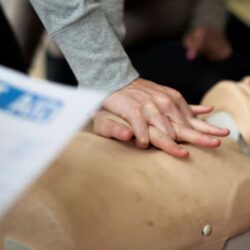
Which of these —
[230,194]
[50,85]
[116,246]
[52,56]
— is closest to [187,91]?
[52,56]

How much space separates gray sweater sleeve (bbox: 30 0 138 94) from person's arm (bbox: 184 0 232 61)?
637 mm

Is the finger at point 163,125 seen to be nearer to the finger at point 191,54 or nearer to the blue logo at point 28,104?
the blue logo at point 28,104

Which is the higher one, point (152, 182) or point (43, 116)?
point (43, 116)

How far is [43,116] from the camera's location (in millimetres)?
442

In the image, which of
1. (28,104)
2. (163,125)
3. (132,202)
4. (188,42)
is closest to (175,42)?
(188,42)

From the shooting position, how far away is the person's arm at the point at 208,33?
4.72ft

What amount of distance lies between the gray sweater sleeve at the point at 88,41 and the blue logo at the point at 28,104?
308 millimetres

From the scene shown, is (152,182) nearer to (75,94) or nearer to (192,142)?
(192,142)

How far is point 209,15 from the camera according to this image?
1560mm

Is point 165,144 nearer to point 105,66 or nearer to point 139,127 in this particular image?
point 139,127

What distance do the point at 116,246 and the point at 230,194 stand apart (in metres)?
0.16

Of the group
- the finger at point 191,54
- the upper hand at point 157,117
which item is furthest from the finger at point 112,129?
the finger at point 191,54

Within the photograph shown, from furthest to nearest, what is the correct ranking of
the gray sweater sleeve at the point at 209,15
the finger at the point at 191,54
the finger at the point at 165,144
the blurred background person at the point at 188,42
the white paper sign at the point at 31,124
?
the gray sweater sleeve at the point at 209,15
the finger at the point at 191,54
the blurred background person at the point at 188,42
the finger at the point at 165,144
the white paper sign at the point at 31,124

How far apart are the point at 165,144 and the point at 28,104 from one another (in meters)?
0.28
